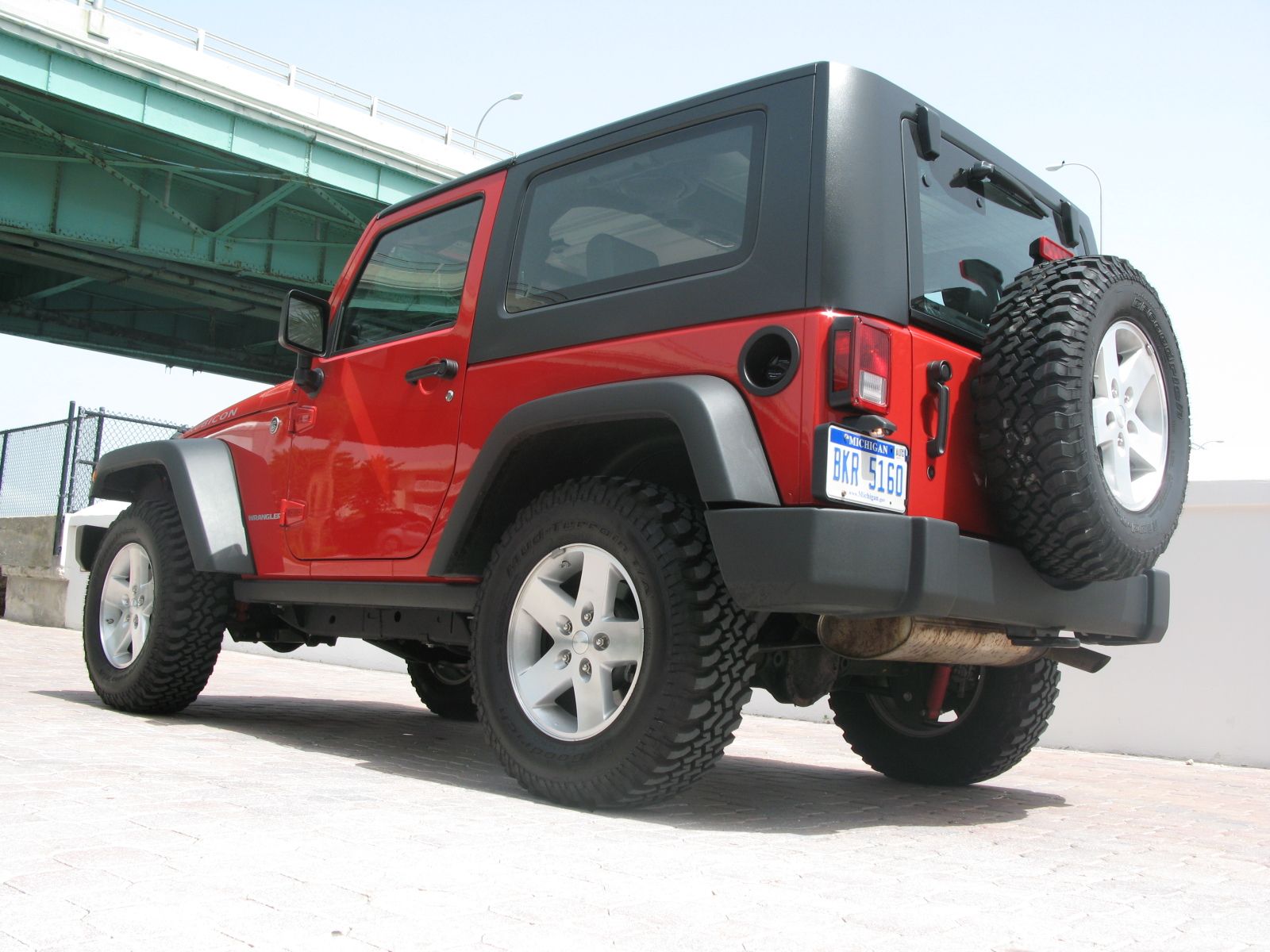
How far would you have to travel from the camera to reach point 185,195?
868 inches

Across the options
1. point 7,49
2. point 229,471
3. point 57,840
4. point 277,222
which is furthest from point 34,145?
point 57,840

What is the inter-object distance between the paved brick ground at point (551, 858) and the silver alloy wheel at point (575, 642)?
11.6 inches

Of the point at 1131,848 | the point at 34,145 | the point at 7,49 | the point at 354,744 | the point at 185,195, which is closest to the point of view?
the point at 1131,848

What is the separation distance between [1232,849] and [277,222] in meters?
22.9

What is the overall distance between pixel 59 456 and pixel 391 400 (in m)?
12.4

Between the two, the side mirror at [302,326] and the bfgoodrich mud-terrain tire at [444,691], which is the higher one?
the side mirror at [302,326]

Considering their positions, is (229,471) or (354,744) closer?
(354,744)

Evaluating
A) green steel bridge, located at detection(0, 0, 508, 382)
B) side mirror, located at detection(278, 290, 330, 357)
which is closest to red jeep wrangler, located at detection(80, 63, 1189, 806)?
side mirror, located at detection(278, 290, 330, 357)

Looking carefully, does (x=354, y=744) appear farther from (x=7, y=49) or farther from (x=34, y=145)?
→ (x=34, y=145)

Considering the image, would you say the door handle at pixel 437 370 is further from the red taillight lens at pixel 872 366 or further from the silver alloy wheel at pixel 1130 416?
the silver alloy wheel at pixel 1130 416

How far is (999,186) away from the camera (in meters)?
3.80

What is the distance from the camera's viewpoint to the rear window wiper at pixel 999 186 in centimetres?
359

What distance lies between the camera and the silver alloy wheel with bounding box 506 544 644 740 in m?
3.28

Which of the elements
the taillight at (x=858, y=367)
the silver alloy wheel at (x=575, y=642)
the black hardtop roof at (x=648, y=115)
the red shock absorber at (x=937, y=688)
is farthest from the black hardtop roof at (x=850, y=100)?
the red shock absorber at (x=937, y=688)
